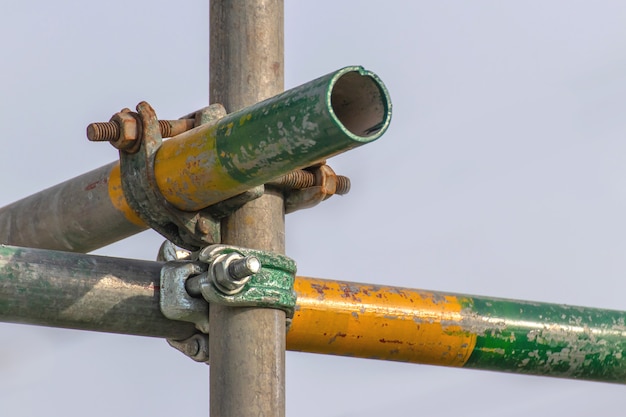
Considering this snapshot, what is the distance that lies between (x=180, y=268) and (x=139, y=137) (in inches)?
13.7

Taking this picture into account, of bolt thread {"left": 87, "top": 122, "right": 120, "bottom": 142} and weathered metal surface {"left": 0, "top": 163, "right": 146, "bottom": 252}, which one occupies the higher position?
bolt thread {"left": 87, "top": 122, "right": 120, "bottom": 142}

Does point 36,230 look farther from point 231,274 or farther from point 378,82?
point 378,82

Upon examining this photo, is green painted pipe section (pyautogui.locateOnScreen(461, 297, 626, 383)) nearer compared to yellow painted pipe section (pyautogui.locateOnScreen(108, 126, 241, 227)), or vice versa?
yellow painted pipe section (pyautogui.locateOnScreen(108, 126, 241, 227))

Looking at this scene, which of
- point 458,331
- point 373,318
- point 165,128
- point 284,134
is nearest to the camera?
point 284,134

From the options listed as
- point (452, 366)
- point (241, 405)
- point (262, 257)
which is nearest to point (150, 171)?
point (262, 257)

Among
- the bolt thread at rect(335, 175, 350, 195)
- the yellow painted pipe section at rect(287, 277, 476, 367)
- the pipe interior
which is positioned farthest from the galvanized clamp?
the pipe interior

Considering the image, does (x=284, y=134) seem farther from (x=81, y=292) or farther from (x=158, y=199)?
(x=81, y=292)

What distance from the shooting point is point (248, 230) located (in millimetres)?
4234

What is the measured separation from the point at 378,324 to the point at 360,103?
1009mm

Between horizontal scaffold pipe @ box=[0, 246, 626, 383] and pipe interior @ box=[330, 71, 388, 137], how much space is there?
85cm

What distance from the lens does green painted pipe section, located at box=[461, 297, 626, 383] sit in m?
4.63

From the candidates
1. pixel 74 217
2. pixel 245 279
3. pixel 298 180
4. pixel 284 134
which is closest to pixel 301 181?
pixel 298 180

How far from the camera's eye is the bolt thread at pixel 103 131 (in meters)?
4.07

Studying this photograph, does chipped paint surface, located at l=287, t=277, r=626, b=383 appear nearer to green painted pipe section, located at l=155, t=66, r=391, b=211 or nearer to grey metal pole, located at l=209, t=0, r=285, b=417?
grey metal pole, located at l=209, t=0, r=285, b=417
